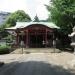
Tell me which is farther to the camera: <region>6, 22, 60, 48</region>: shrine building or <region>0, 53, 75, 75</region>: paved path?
<region>6, 22, 60, 48</region>: shrine building

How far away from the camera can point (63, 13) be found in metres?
49.2

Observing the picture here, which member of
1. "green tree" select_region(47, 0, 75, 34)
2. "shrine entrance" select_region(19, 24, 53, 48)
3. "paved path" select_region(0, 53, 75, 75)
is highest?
"green tree" select_region(47, 0, 75, 34)

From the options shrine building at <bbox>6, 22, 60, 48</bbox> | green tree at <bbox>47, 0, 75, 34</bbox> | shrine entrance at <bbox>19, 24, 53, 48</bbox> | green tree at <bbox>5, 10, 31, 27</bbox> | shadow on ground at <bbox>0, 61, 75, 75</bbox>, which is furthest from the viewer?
green tree at <bbox>5, 10, 31, 27</bbox>

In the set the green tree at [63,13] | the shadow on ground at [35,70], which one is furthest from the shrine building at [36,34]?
the shadow on ground at [35,70]

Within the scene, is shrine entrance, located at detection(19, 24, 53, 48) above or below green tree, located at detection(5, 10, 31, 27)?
below

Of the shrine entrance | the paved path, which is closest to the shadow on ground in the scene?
the paved path

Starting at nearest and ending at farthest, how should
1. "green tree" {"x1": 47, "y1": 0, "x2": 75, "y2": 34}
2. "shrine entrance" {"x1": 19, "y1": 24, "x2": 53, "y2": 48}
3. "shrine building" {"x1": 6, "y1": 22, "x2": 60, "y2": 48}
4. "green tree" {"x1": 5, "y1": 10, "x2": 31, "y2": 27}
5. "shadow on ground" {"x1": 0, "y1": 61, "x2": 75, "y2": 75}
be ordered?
"shadow on ground" {"x1": 0, "y1": 61, "x2": 75, "y2": 75}
"green tree" {"x1": 47, "y1": 0, "x2": 75, "y2": 34}
"shrine building" {"x1": 6, "y1": 22, "x2": 60, "y2": 48}
"shrine entrance" {"x1": 19, "y1": 24, "x2": 53, "y2": 48}
"green tree" {"x1": 5, "y1": 10, "x2": 31, "y2": 27}

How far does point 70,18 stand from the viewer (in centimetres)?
4931

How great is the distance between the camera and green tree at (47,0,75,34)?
1892 inches

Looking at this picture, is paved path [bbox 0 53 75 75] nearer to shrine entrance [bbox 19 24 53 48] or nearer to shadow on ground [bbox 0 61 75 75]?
shadow on ground [bbox 0 61 75 75]

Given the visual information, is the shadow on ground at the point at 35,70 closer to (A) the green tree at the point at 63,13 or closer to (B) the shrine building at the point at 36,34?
(A) the green tree at the point at 63,13

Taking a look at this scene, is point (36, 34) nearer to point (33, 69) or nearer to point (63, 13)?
point (63, 13)

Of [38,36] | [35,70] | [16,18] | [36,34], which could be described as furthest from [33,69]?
[16,18]

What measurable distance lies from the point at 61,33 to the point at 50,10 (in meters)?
5.87
